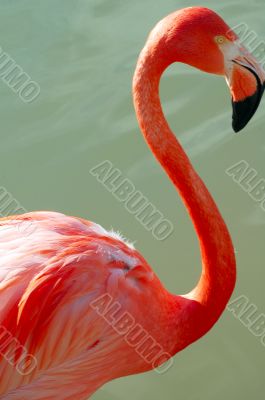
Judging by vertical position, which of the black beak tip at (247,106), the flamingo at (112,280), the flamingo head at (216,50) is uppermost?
the flamingo head at (216,50)

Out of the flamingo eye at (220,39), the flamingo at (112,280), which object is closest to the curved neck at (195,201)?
the flamingo at (112,280)

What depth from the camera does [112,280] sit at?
10.2 feet

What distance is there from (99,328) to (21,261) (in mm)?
429

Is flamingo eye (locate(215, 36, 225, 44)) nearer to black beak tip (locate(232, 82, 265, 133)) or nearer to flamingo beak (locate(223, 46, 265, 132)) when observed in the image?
flamingo beak (locate(223, 46, 265, 132))

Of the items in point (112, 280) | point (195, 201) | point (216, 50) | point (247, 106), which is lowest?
point (112, 280)

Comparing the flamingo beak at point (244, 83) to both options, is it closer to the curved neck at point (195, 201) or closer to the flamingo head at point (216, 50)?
the flamingo head at point (216, 50)

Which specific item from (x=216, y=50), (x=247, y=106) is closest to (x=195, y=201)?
(x=247, y=106)

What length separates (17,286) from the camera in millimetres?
2961

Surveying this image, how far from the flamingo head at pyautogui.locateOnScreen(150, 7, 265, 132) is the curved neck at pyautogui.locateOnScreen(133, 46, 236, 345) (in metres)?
0.10

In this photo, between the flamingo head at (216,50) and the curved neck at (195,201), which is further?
the curved neck at (195,201)

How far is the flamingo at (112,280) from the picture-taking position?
9.76 ft

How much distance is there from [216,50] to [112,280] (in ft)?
3.45

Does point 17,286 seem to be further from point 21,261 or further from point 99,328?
point 99,328

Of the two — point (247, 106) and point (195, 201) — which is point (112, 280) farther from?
point (247, 106)
